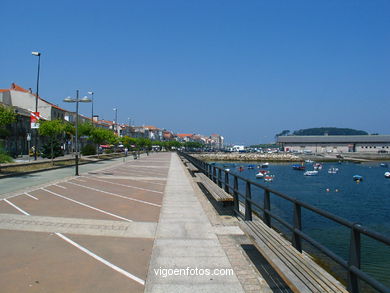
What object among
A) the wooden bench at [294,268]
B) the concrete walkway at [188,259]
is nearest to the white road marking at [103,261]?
the concrete walkway at [188,259]

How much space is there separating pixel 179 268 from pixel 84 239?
259 cm

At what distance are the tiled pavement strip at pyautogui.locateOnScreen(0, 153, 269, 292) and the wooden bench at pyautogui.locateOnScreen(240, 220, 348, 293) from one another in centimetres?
46

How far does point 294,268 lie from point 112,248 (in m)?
3.60

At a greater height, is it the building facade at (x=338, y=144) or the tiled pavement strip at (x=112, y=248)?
the building facade at (x=338, y=144)

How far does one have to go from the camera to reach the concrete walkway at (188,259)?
16.3ft

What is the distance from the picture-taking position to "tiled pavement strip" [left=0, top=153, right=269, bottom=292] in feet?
16.5

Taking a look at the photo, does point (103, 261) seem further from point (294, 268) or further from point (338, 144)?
point (338, 144)

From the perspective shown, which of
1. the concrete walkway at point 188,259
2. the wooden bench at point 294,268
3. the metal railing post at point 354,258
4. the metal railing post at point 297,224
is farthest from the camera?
the metal railing post at point 297,224

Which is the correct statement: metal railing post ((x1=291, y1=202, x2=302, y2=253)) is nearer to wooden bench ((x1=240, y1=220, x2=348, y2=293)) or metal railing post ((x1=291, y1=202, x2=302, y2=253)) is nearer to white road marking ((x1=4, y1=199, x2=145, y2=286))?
wooden bench ((x1=240, y1=220, x2=348, y2=293))

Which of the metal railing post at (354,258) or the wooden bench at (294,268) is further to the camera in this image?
the wooden bench at (294,268)

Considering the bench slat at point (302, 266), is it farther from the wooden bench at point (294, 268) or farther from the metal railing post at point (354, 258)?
the metal railing post at point (354, 258)

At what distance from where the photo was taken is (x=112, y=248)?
6660 mm

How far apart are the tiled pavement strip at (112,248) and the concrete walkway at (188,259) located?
14 mm

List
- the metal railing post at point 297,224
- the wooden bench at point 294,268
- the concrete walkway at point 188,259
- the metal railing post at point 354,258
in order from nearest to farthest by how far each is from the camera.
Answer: the metal railing post at point 354,258
the wooden bench at point 294,268
the concrete walkway at point 188,259
the metal railing post at point 297,224
